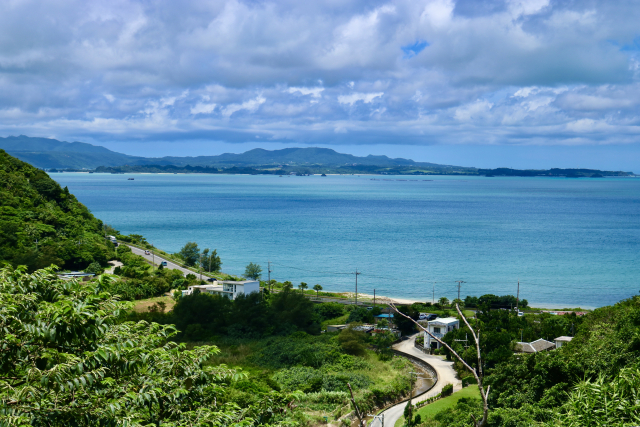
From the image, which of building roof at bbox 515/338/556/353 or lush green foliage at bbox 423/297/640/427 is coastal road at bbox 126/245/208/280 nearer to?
building roof at bbox 515/338/556/353

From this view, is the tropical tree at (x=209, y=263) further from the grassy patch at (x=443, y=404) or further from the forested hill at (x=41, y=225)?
the grassy patch at (x=443, y=404)

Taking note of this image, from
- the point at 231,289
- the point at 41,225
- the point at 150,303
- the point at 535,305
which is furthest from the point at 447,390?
the point at 41,225

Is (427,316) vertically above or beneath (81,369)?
beneath

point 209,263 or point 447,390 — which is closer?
point 447,390

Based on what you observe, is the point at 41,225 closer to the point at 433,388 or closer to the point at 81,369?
the point at 433,388

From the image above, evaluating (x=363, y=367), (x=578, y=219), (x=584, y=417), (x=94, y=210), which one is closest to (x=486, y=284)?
(x=363, y=367)

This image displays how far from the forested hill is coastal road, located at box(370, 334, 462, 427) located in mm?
21159

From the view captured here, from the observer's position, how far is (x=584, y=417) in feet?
21.8

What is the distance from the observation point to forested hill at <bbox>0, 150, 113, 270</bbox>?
29.8m

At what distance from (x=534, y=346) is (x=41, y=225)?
108 ft

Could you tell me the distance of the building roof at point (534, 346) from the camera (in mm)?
21672

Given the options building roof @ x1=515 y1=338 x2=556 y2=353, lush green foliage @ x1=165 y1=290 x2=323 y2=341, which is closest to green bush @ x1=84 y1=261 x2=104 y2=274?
lush green foliage @ x1=165 y1=290 x2=323 y2=341

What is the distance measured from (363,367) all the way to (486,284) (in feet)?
74.5

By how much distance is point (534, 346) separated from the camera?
72.4ft
